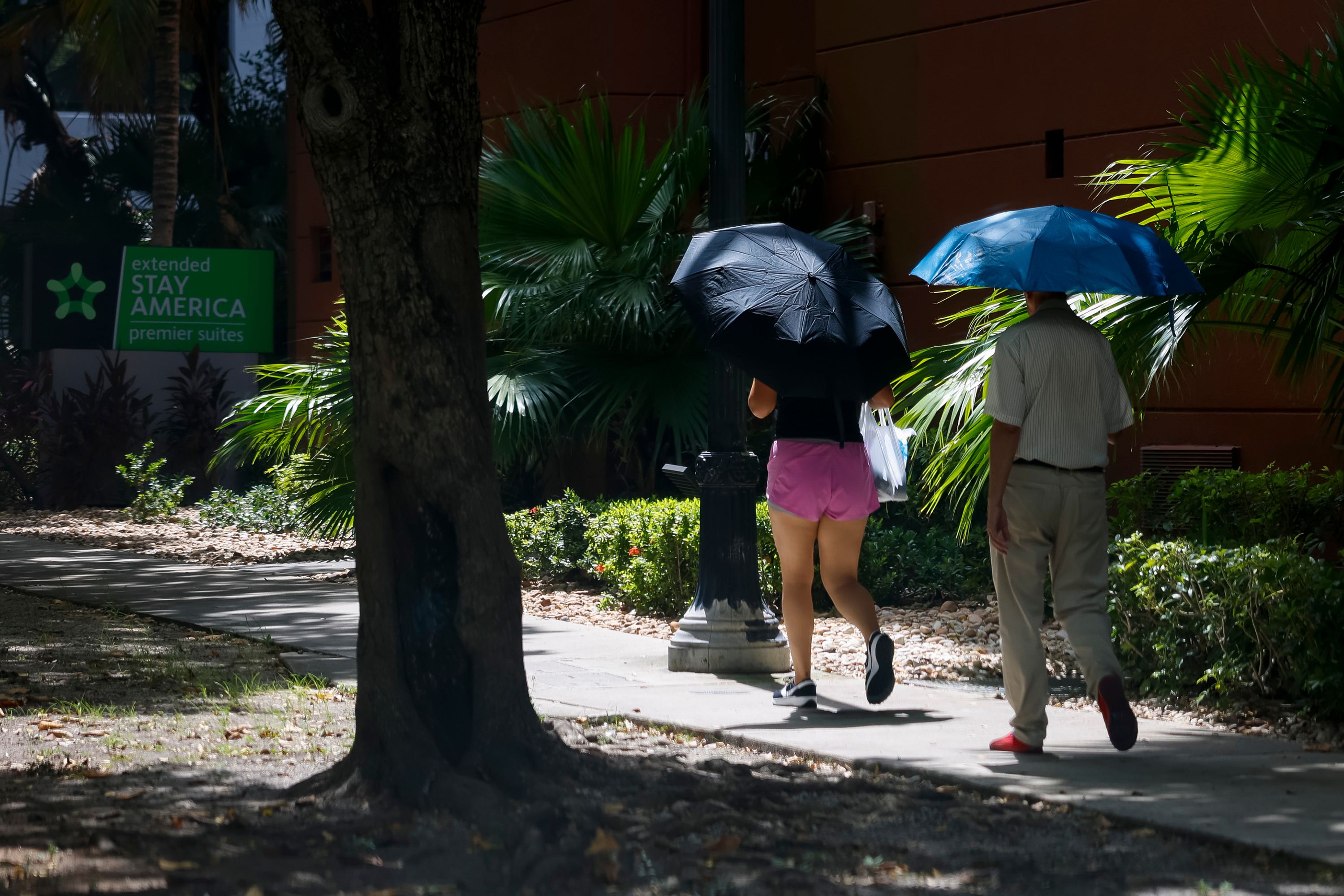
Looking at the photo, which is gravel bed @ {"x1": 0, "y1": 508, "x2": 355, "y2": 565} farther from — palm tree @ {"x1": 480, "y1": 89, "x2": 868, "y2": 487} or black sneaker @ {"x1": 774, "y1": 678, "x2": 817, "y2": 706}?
black sneaker @ {"x1": 774, "y1": 678, "x2": 817, "y2": 706}

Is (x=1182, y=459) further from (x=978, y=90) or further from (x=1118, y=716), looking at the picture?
(x=1118, y=716)

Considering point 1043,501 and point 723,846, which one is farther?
point 1043,501

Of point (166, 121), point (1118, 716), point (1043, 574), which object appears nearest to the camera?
point (1118, 716)

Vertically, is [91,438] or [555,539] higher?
[91,438]

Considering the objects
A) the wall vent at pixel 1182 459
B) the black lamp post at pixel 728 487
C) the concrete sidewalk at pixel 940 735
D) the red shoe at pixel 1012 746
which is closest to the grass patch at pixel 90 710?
the concrete sidewalk at pixel 940 735

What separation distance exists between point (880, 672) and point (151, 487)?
13823 mm

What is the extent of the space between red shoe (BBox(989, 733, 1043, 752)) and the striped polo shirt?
38.9 inches

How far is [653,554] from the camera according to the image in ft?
31.6

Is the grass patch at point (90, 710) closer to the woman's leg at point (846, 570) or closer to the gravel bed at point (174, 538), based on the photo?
the woman's leg at point (846, 570)

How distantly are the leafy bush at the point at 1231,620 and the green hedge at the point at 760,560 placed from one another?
2741 millimetres

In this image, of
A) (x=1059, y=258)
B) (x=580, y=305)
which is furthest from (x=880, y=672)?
(x=580, y=305)

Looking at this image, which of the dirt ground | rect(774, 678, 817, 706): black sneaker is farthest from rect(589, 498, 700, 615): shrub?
the dirt ground

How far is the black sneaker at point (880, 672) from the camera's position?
6059mm

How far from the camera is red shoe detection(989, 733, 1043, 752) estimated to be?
211 inches
